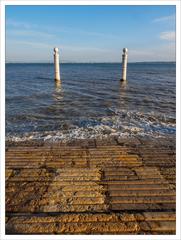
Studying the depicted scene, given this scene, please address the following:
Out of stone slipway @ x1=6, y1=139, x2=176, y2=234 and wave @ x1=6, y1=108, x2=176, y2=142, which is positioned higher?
wave @ x1=6, y1=108, x2=176, y2=142

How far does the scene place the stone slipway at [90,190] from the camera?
258 cm

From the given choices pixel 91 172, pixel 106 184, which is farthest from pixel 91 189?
pixel 91 172

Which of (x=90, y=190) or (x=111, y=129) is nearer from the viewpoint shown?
(x=90, y=190)

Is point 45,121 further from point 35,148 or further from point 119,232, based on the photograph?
point 119,232

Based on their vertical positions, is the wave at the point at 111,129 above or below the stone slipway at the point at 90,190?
above

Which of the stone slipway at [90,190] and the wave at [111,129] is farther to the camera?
the wave at [111,129]

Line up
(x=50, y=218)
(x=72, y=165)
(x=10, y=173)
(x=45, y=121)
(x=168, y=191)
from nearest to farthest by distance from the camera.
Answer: (x=50, y=218) < (x=168, y=191) < (x=10, y=173) < (x=72, y=165) < (x=45, y=121)

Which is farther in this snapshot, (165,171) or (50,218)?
(165,171)

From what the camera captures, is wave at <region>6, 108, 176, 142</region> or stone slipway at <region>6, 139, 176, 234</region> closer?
stone slipway at <region>6, 139, 176, 234</region>

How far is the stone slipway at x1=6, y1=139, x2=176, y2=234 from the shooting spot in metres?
2.58

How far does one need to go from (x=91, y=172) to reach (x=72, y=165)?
441mm

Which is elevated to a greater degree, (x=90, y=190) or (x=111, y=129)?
(x=111, y=129)

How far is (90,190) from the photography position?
3.24 metres

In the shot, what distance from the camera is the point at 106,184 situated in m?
3.40
